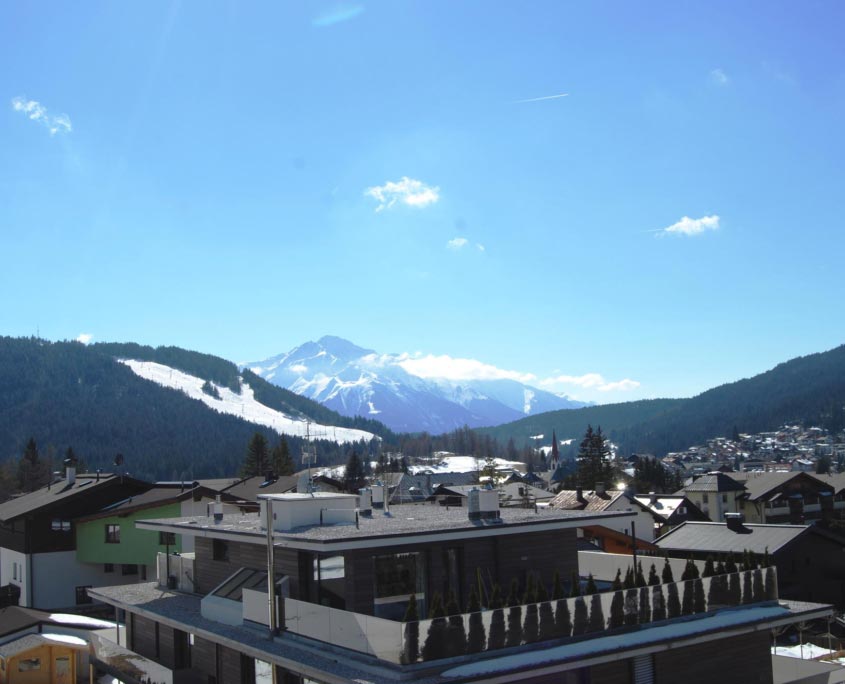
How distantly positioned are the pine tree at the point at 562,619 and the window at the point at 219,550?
37.5ft

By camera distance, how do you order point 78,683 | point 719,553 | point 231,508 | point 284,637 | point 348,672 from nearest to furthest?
point 348,672 → point 284,637 → point 78,683 → point 719,553 → point 231,508

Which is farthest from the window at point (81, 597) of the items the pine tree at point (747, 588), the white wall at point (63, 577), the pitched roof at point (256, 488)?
the pine tree at point (747, 588)

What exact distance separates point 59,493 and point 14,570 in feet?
16.3

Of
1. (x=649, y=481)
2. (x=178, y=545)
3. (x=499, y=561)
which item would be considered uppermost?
(x=499, y=561)

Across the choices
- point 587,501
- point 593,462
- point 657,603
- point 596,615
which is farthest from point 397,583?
point 593,462

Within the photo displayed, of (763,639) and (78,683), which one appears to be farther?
(78,683)

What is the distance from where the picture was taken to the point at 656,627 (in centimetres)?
1747

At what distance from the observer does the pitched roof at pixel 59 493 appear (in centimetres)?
4181

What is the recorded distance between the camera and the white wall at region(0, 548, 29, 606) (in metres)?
41.1

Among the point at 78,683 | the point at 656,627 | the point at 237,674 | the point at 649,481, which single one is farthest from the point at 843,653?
the point at 649,481

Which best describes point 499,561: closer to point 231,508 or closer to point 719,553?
point 719,553

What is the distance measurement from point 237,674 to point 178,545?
20.8 meters

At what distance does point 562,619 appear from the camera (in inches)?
627

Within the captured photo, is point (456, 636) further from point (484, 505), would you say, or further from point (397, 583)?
point (484, 505)
